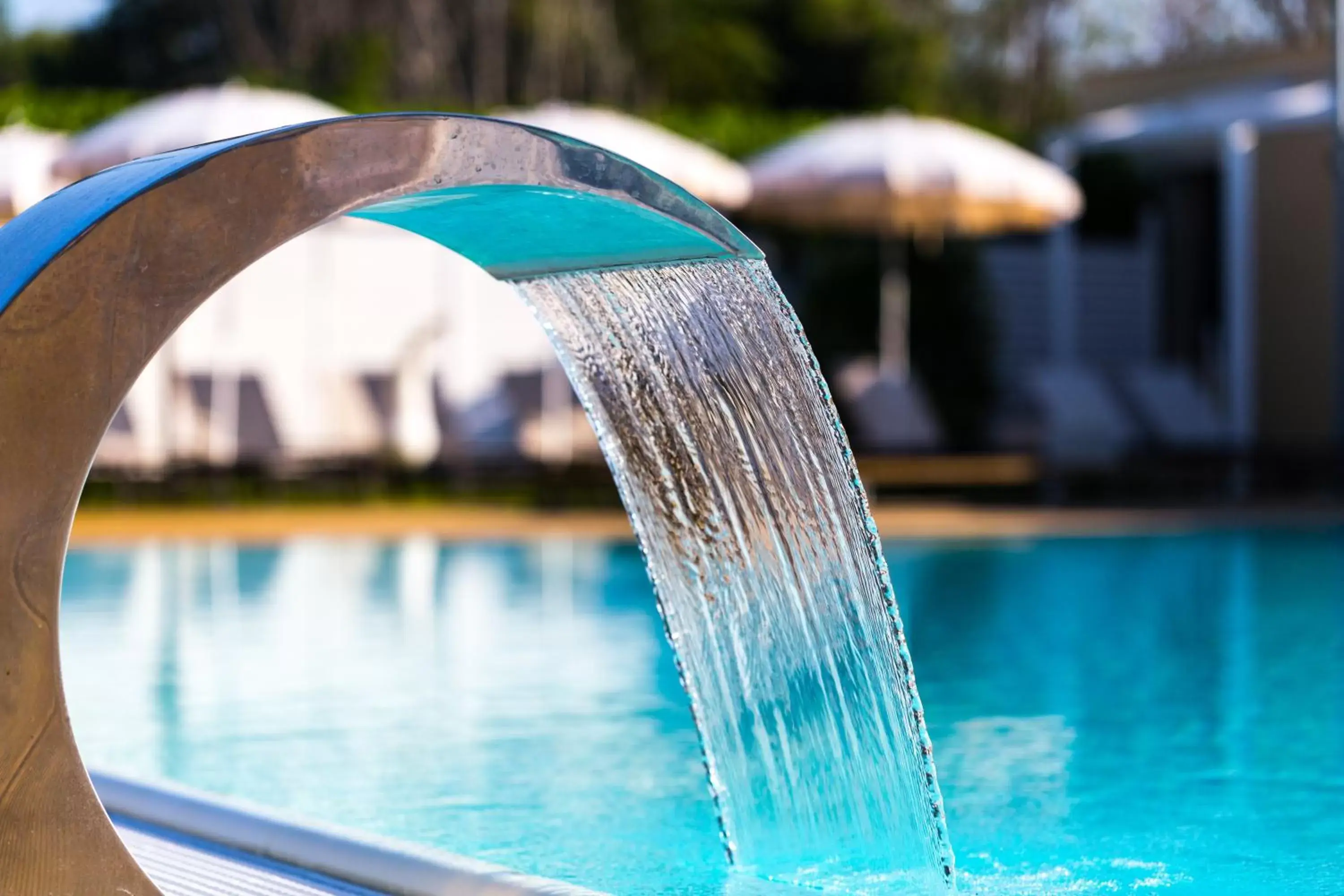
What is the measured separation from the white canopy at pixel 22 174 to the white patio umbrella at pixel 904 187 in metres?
5.07

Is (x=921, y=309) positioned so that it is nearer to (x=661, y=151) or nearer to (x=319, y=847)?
(x=661, y=151)

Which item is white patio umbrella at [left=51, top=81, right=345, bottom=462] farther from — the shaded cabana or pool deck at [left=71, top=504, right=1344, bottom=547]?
the shaded cabana

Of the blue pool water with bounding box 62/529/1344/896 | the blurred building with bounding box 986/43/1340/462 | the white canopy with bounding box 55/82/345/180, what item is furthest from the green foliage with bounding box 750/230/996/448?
the blue pool water with bounding box 62/529/1344/896

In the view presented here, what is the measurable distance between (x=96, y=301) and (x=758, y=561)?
1813mm

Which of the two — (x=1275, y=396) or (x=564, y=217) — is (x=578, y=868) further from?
(x=1275, y=396)

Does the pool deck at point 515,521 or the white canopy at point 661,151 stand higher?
the white canopy at point 661,151

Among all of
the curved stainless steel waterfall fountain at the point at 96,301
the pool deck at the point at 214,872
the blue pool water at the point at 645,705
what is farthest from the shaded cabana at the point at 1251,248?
the curved stainless steel waterfall fountain at the point at 96,301

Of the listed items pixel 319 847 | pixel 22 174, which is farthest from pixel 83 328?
pixel 22 174

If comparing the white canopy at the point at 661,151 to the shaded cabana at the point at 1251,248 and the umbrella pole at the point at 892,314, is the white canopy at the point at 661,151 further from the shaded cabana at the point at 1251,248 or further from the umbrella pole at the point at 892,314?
the shaded cabana at the point at 1251,248

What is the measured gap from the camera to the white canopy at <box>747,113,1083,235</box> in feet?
44.2

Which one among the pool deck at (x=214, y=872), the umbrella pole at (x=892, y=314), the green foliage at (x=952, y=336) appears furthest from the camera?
the green foliage at (x=952, y=336)

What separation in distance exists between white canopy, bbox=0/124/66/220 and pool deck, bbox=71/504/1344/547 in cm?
213

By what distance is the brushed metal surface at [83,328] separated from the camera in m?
2.70

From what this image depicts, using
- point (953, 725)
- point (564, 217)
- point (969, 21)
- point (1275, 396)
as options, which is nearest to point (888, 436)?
point (1275, 396)
